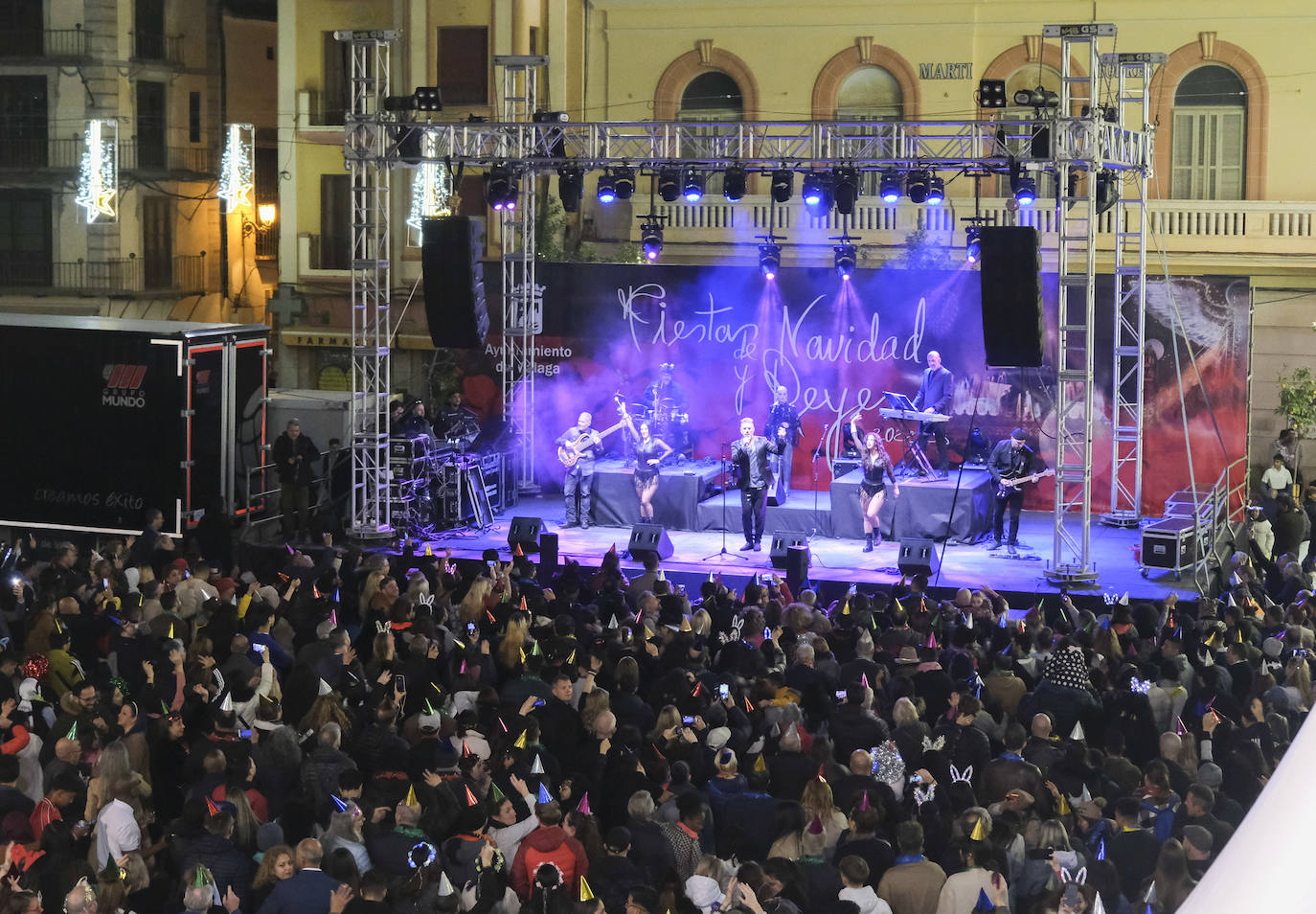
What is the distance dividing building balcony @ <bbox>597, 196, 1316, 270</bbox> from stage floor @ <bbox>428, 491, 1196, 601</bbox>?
4984mm

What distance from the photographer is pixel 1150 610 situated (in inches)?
473

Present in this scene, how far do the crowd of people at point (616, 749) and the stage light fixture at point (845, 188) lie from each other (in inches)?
242


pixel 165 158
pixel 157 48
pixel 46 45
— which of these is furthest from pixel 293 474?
pixel 46 45

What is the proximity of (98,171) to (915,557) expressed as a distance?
18071 millimetres

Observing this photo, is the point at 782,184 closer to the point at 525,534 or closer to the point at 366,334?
the point at 525,534

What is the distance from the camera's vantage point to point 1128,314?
857 inches

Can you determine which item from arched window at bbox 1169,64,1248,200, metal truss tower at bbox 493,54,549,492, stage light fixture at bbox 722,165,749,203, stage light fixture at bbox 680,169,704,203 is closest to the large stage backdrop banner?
metal truss tower at bbox 493,54,549,492

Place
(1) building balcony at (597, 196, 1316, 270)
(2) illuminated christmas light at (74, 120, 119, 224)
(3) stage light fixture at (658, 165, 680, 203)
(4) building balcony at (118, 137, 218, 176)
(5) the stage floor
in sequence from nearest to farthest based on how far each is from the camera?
1. (5) the stage floor
2. (3) stage light fixture at (658, 165, 680, 203)
3. (1) building balcony at (597, 196, 1316, 270)
4. (2) illuminated christmas light at (74, 120, 119, 224)
5. (4) building balcony at (118, 137, 218, 176)

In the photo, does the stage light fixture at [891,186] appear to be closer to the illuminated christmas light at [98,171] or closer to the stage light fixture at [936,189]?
the stage light fixture at [936,189]

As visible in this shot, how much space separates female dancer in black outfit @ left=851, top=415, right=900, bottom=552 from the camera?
62.7 ft

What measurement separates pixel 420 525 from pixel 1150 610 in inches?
398

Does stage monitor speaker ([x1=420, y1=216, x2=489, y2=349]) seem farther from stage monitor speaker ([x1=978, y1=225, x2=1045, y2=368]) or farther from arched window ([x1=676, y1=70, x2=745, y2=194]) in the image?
arched window ([x1=676, y1=70, x2=745, y2=194])

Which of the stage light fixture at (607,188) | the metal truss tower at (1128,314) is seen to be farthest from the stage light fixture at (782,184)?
the metal truss tower at (1128,314)

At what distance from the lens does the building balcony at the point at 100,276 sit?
3198 centimetres
